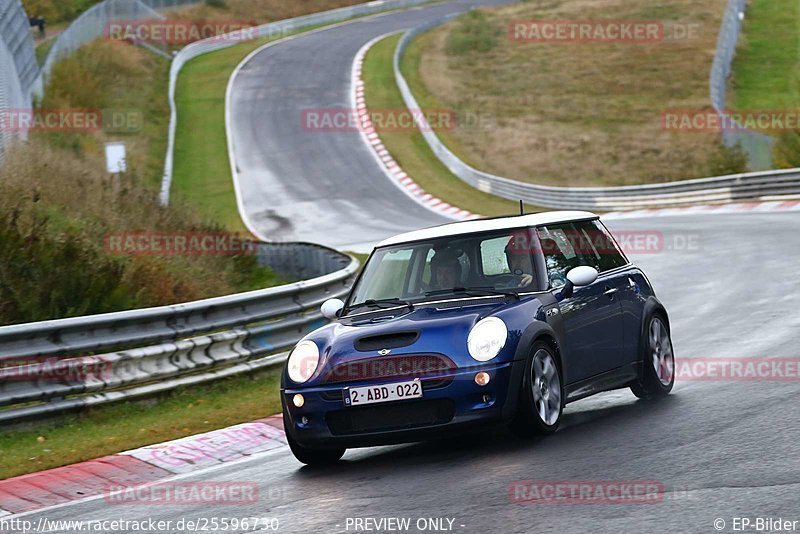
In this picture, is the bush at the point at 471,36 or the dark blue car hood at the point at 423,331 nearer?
the dark blue car hood at the point at 423,331

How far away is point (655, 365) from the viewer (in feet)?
32.0

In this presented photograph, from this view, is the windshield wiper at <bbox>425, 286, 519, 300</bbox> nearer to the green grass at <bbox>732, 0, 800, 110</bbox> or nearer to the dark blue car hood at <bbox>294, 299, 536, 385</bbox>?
the dark blue car hood at <bbox>294, 299, 536, 385</bbox>

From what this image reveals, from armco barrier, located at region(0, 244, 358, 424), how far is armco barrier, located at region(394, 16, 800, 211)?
20554mm

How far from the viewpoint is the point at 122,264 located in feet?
44.6

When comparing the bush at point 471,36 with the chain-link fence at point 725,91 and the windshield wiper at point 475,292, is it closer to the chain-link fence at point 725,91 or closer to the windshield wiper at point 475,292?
the chain-link fence at point 725,91

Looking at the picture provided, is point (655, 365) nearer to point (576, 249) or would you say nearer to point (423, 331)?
point (576, 249)

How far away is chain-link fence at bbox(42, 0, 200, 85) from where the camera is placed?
40.4 m

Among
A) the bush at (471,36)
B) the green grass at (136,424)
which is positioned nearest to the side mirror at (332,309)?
the green grass at (136,424)

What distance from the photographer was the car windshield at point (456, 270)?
869 centimetres

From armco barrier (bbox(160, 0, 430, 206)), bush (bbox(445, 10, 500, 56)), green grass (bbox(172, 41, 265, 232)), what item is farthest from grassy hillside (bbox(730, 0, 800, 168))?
armco barrier (bbox(160, 0, 430, 206))

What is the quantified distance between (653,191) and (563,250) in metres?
25.5

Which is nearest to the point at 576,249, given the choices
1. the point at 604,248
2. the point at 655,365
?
the point at 604,248

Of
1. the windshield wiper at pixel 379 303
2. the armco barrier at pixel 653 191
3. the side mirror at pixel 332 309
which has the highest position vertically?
the windshield wiper at pixel 379 303

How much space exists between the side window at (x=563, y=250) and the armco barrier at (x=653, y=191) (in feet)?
74.4
